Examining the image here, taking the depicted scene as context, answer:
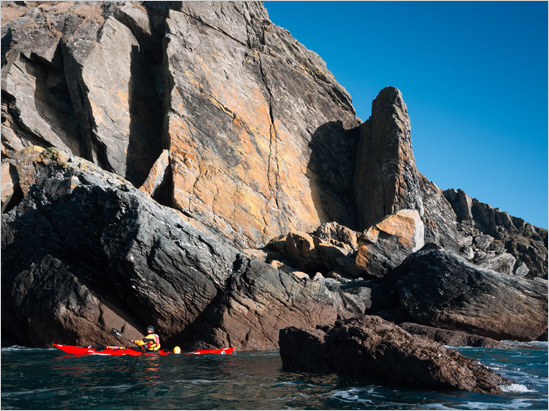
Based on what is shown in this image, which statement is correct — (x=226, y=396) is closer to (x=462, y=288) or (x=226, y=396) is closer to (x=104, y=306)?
(x=104, y=306)

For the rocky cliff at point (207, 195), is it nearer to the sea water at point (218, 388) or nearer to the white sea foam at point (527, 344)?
the white sea foam at point (527, 344)

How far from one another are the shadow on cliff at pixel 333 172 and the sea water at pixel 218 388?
25.4 meters

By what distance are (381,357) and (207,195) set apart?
23184 mm

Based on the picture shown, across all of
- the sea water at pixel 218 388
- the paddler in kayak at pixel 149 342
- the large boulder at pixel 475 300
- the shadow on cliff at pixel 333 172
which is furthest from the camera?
the shadow on cliff at pixel 333 172

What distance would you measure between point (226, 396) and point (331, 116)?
3786 centimetres

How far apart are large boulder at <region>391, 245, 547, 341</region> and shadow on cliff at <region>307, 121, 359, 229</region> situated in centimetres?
1708

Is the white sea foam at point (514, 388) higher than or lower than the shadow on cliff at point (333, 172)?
lower

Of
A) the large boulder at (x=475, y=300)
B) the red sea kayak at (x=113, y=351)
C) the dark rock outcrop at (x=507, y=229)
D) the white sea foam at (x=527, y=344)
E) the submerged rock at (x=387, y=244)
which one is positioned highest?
the dark rock outcrop at (x=507, y=229)

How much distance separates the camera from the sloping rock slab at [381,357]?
1020 cm

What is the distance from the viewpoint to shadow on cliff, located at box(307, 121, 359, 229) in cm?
4019

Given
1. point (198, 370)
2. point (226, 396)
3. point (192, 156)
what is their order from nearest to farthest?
point (226, 396) → point (198, 370) → point (192, 156)

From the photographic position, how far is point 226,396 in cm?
989

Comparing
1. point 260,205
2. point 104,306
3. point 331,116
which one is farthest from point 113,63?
point 104,306

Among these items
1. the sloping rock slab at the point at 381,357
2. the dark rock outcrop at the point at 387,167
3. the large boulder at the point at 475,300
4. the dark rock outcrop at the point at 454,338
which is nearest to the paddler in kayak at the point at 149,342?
the sloping rock slab at the point at 381,357
